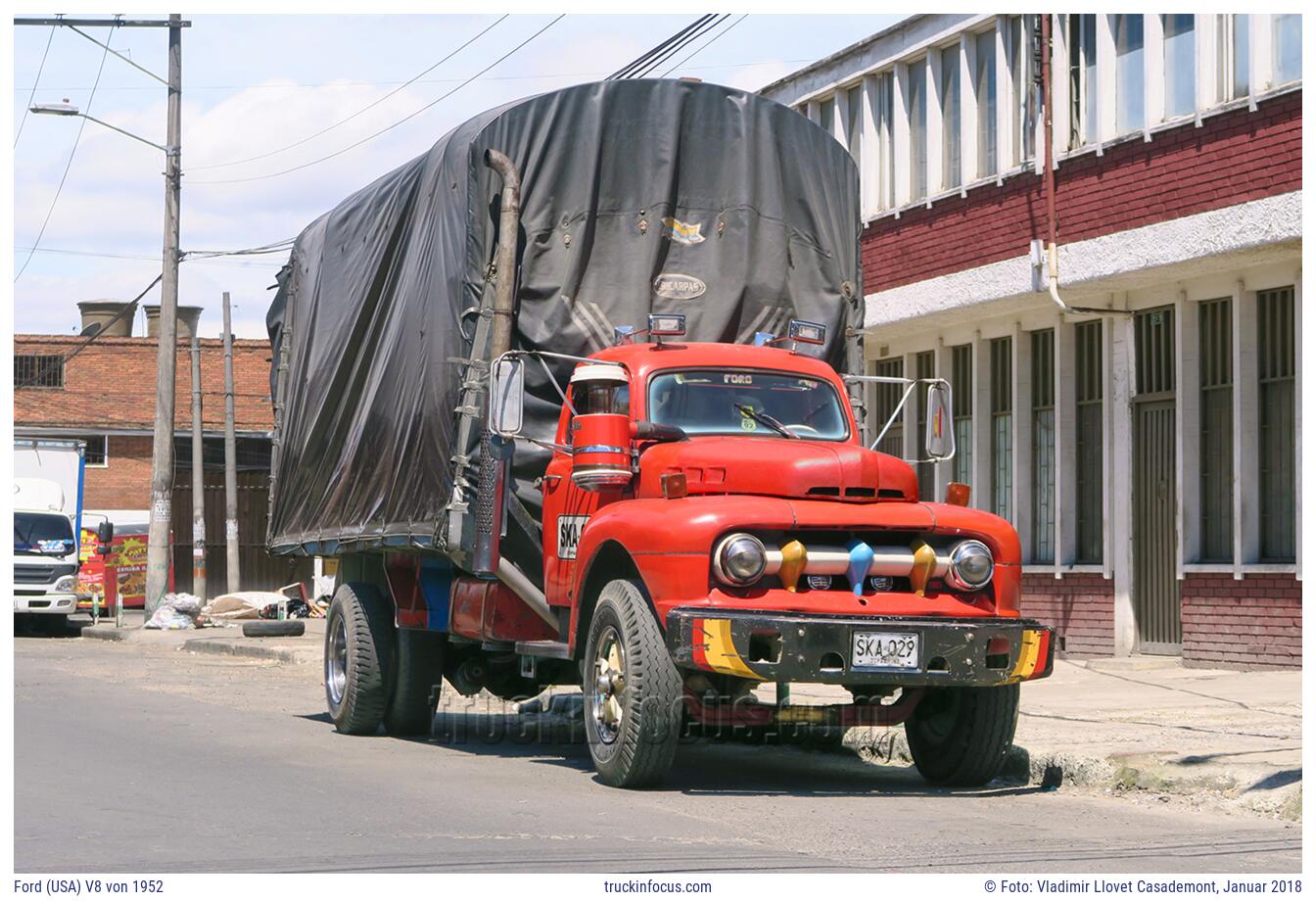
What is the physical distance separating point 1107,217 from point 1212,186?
1.56 metres

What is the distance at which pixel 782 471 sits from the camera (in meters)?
9.90

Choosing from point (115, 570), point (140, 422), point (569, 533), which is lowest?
point (115, 570)

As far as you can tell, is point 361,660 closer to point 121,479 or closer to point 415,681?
point 415,681

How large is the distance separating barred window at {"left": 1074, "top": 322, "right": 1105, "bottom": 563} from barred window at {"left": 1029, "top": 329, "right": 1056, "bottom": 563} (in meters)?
0.39

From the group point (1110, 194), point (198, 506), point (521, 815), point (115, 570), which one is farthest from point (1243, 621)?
point (115, 570)

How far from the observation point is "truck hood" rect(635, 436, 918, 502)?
983 centimetres

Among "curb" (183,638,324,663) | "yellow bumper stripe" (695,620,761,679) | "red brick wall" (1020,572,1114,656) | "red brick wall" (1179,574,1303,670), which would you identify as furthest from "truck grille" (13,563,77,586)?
"yellow bumper stripe" (695,620,761,679)

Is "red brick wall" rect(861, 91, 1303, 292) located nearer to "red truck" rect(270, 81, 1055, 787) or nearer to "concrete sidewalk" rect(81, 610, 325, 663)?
"red truck" rect(270, 81, 1055, 787)

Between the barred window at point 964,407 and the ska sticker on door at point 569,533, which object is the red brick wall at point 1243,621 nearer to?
the barred window at point 964,407

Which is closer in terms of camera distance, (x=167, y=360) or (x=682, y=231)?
(x=682, y=231)

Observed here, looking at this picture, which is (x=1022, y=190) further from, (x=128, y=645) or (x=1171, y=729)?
(x=128, y=645)

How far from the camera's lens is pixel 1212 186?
17.4 m

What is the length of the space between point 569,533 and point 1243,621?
8751 mm
